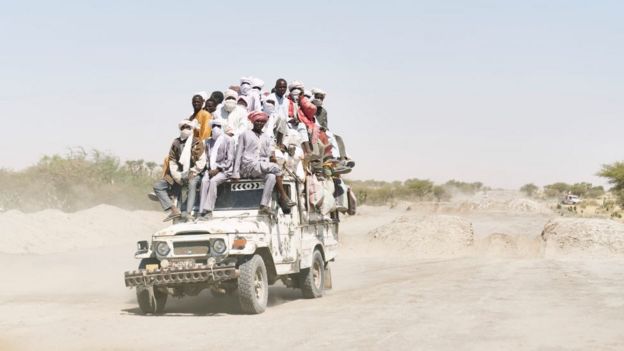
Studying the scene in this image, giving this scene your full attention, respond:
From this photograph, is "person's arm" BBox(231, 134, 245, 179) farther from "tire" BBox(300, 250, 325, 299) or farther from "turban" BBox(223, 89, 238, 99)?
"tire" BBox(300, 250, 325, 299)

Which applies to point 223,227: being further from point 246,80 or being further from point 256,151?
point 246,80

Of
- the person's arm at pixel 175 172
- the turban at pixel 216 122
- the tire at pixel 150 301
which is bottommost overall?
the tire at pixel 150 301

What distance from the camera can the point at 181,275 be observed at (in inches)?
463

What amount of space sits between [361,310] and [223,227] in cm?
243

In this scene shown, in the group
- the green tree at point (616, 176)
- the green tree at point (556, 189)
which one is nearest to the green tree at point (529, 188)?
the green tree at point (556, 189)

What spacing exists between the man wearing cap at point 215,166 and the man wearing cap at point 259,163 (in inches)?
6.3

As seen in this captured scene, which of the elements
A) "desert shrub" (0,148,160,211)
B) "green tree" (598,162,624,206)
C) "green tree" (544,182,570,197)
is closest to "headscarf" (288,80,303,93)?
"desert shrub" (0,148,160,211)

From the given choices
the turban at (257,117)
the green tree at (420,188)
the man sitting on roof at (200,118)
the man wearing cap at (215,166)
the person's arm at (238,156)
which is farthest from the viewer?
the green tree at (420,188)

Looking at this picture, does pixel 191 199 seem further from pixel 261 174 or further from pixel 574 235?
pixel 574 235

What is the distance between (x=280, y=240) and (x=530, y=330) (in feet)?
15.0

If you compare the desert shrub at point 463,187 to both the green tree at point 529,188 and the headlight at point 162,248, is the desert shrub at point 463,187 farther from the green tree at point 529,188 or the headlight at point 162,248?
the headlight at point 162,248

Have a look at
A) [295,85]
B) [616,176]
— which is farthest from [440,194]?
[295,85]

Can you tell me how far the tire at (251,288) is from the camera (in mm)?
11859

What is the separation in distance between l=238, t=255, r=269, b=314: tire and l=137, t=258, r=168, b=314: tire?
1415mm
